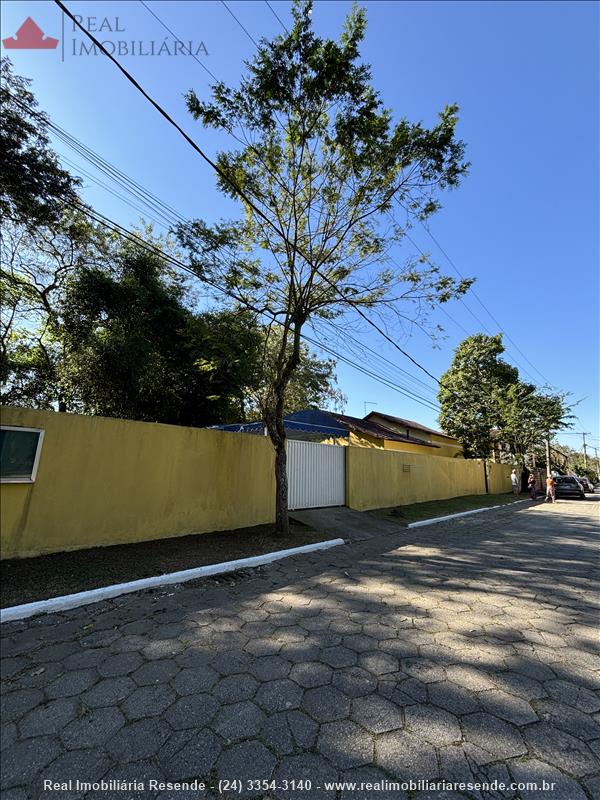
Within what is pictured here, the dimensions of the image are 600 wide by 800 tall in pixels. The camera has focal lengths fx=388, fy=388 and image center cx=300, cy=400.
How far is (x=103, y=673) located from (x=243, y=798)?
1.49 metres

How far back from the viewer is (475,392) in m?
25.8

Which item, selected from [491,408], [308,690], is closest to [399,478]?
[308,690]

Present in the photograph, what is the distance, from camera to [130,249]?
37.6 feet

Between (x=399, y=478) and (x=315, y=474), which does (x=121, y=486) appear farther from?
(x=399, y=478)

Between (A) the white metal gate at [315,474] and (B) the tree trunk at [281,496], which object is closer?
(B) the tree trunk at [281,496]

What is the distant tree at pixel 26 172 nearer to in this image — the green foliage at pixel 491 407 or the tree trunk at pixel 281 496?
the tree trunk at pixel 281 496

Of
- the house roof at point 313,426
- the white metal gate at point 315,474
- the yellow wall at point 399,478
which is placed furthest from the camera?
the house roof at point 313,426

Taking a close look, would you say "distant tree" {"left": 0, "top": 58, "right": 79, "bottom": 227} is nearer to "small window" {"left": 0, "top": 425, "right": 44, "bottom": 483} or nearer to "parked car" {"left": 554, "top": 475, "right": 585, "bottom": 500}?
"small window" {"left": 0, "top": 425, "right": 44, "bottom": 483}

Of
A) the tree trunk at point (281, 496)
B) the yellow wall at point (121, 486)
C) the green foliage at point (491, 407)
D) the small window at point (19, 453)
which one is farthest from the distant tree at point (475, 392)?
the small window at point (19, 453)

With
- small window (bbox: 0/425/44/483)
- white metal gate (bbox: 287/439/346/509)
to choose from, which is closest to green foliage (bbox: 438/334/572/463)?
white metal gate (bbox: 287/439/346/509)

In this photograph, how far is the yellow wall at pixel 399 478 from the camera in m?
11.2

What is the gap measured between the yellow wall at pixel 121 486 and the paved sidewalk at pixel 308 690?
1590 millimetres

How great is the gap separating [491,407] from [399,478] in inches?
554

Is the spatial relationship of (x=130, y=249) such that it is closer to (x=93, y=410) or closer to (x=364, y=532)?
(x=93, y=410)
